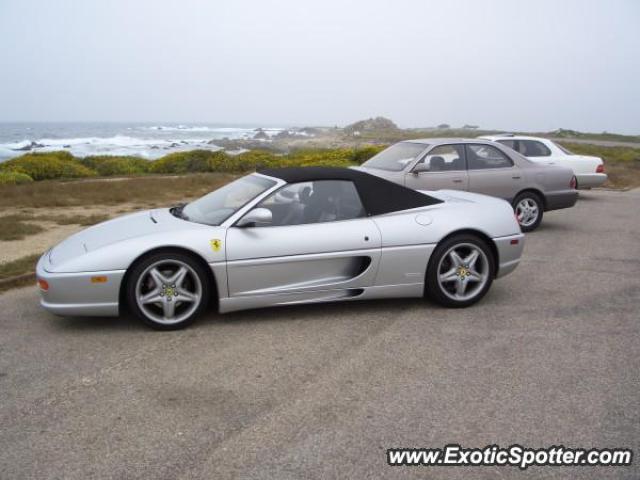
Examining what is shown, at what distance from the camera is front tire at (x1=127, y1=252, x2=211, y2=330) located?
4926 millimetres

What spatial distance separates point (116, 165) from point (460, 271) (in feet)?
59.0

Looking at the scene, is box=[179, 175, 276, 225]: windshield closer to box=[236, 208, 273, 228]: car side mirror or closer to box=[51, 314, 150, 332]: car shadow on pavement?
box=[236, 208, 273, 228]: car side mirror

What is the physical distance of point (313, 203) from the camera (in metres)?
5.49

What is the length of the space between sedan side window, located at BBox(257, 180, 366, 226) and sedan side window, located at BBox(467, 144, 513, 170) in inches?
184

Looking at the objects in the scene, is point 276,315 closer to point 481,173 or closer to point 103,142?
point 481,173

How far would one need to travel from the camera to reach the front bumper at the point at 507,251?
5809 mm

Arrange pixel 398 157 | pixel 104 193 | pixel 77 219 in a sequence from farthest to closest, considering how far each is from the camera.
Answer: pixel 104 193 → pixel 77 219 → pixel 398 157

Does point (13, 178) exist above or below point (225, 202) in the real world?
below

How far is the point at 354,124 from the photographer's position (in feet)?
323

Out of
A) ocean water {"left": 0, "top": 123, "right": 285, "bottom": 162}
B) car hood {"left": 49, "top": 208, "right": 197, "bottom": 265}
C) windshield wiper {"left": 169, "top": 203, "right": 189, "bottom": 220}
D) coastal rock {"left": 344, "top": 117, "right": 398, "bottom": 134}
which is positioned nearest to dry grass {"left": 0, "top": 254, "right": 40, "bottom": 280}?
car hood {"left": 49, "top": 208, "right": 197, "bottom": 265}

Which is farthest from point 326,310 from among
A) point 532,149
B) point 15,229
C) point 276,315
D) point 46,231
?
point 532,149

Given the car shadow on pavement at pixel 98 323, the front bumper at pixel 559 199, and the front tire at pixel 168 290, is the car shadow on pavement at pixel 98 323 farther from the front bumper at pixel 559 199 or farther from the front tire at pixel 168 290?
the front bumper at pixel 559 199

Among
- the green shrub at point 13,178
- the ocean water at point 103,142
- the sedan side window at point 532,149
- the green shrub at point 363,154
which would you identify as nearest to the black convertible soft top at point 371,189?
the sedan side window at point 532,149

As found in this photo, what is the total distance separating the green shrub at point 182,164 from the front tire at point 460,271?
57.8ft
